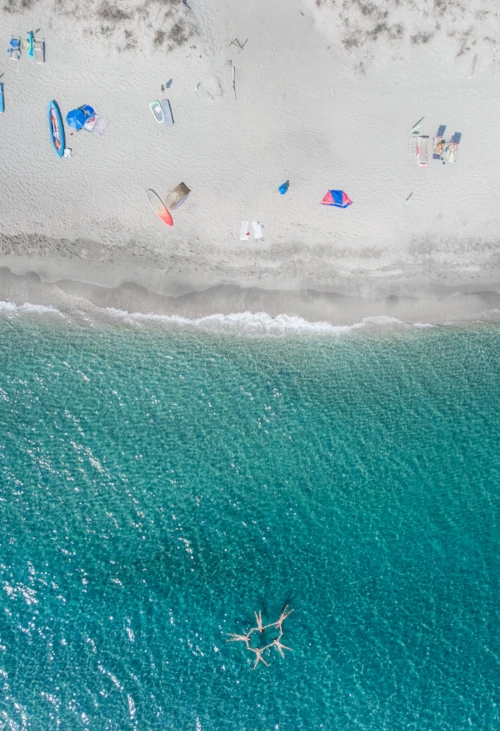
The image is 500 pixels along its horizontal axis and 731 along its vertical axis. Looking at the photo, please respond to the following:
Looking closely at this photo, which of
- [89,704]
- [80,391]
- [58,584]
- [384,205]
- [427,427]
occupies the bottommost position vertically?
[89,704]

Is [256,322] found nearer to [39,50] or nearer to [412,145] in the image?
[412,145]

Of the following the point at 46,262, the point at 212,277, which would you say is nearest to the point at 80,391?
the point at 46,262

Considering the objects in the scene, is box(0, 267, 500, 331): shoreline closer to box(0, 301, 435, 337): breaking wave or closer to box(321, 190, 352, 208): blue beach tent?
box(0, 301, 435, 337): breaking wave

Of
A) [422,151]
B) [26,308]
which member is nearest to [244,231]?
[422,151]

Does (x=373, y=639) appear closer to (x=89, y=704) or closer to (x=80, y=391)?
(x=89, y=704)

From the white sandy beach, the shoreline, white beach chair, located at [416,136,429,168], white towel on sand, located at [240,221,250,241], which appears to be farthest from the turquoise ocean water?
Answer: white beach chair, located at [416,136,429,168]
